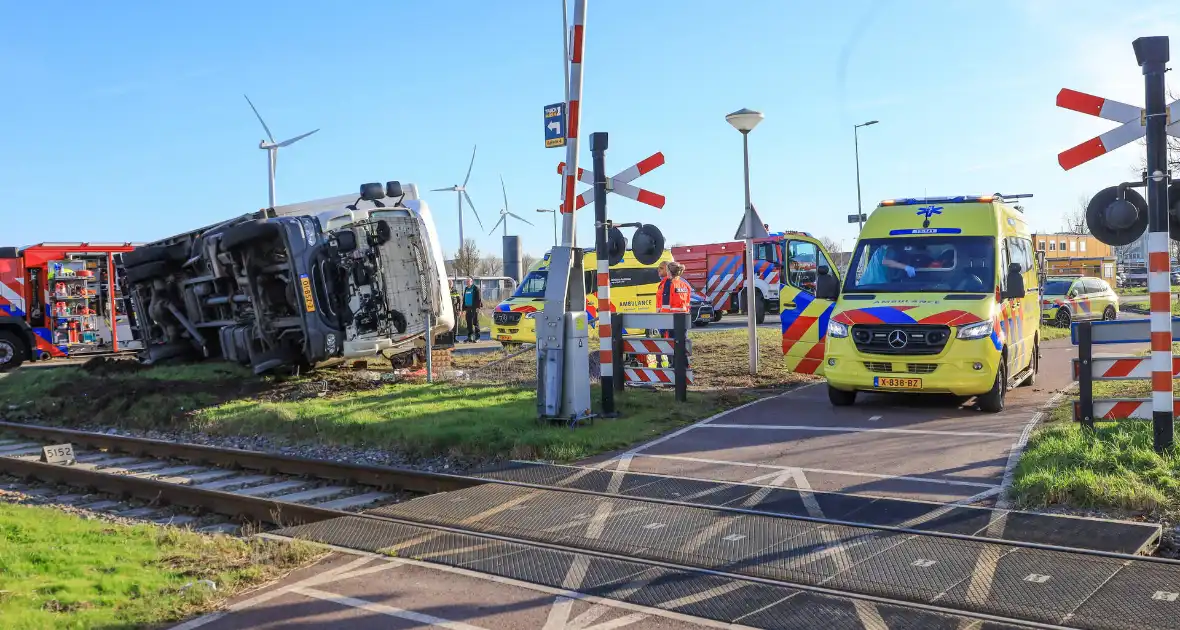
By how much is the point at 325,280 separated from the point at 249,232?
1.31 m

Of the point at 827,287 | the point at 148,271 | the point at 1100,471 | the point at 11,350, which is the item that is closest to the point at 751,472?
the point at 1100,471

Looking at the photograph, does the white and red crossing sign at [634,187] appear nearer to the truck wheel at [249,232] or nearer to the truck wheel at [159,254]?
the truck wheel at [249,232]

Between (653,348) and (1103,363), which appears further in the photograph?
(653,348)

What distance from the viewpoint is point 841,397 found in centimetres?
1171

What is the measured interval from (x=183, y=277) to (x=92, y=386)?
2542 millimetres

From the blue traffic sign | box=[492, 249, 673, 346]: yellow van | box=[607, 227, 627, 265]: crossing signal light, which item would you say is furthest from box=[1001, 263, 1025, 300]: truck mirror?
box=[492, 249, 673, 346]: yellow van

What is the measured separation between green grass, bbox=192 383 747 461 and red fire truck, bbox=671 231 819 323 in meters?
16.3

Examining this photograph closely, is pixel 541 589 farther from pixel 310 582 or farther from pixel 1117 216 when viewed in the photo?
pixel 1117 216

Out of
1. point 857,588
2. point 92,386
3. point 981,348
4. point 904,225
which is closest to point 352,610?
point 857,588

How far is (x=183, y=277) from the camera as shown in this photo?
16.4m

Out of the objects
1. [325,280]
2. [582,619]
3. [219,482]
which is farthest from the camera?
[325,280]

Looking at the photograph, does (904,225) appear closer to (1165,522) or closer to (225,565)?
(1165,522)

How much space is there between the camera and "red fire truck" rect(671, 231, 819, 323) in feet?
95.4

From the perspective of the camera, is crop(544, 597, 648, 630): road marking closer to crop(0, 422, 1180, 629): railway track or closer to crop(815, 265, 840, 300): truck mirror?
crop(0, 422, 1180, 629): railway track
